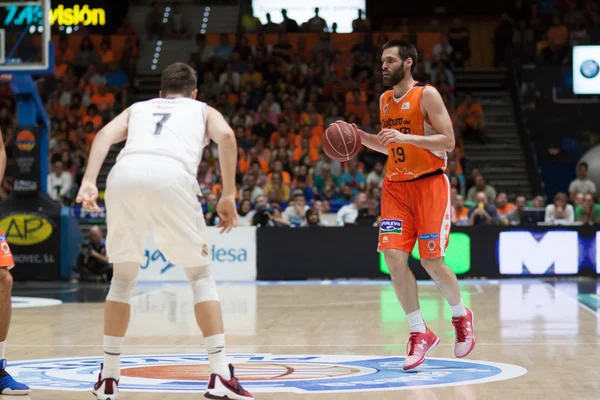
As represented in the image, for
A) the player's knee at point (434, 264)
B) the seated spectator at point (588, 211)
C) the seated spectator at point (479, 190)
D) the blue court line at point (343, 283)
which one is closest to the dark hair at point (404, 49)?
the player's knee at point (434, 264)

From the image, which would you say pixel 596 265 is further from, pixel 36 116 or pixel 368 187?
pixel 36 116

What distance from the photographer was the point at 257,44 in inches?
990

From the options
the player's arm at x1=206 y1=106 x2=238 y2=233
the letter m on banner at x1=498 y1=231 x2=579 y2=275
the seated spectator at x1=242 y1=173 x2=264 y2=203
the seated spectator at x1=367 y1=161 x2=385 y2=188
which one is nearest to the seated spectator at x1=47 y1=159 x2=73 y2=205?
the seated spectator at x1=242 y1=173 x2=264 y2=203

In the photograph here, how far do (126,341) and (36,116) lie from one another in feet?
31.6

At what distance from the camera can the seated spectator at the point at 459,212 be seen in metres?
17.8

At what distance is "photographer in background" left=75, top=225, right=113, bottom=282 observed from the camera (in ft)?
56.3

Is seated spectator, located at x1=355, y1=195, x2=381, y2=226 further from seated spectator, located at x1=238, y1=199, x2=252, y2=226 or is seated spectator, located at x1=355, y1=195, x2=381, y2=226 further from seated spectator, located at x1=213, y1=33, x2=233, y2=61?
seated spectator, located at x1=213, y1=33, x2=233, y2=61

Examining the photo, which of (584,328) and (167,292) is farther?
(167,292)

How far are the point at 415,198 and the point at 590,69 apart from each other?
56.2ft

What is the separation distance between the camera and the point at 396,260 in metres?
7.15

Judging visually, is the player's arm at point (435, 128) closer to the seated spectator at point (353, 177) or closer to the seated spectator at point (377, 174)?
the seated spectator at point (377, 174)

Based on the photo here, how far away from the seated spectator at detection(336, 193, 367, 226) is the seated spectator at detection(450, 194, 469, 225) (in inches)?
61.6

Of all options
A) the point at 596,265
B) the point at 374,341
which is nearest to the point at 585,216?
the point at 596,265

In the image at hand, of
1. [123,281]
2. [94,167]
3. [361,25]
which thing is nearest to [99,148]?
[94,167]
